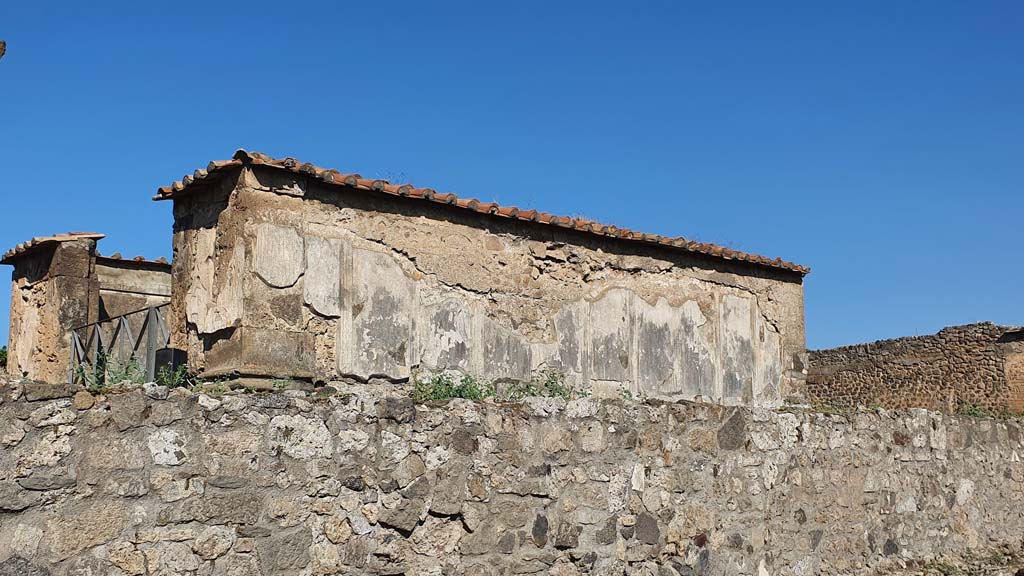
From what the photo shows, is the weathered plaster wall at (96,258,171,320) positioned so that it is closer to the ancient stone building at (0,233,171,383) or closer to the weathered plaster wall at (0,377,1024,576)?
the ancient stone building at (0,233,171,383)

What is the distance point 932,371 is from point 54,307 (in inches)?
633

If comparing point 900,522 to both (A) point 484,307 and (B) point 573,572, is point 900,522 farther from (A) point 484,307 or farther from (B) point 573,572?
(A) point 484,307

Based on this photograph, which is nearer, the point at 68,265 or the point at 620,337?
the point at 620,337

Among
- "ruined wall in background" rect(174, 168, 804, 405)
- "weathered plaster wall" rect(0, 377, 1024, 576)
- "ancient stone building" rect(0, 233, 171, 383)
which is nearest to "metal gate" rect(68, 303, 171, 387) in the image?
"ancient stone building" rect(0, 233, 171, 383)

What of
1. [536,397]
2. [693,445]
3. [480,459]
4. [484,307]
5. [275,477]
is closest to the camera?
[275,477]

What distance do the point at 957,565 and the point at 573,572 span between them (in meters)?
3.82

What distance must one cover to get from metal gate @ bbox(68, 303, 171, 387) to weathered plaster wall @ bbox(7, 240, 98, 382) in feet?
0.76

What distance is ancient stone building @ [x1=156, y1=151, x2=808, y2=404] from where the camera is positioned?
8172 mm

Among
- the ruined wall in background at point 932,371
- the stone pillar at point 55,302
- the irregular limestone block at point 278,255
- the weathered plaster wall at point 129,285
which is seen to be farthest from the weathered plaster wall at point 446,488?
the ruined wall in background at point 932,371

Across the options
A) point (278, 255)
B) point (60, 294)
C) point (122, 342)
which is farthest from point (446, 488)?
point (60, 294)

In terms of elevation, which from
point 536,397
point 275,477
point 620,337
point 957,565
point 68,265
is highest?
point 68,265

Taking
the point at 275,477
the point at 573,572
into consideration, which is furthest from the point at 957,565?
the point at 275,477

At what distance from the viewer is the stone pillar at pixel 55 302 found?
39.3 feet

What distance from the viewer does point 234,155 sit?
8172 millimetres
